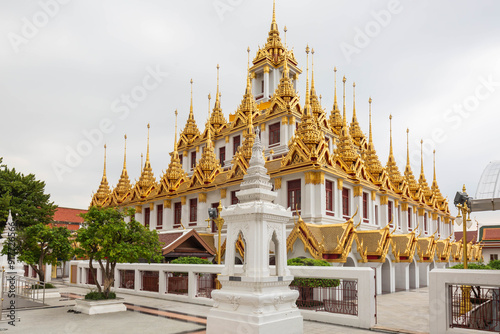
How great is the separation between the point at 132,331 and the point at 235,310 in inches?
146

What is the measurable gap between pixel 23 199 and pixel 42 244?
16.7 metres

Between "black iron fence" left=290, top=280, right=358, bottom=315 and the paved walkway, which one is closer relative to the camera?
the paved walkway

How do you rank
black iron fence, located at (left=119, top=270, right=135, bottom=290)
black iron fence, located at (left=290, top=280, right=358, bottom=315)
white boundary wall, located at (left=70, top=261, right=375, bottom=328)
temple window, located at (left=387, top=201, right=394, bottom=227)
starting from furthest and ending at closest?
temple window, located at (left=387, top=201, right=394, bottom=227) → black iron fence, located at (left=119, top=270, right=135, bottom=290) → black iron fence, located at (left=290, top=280, right=358, bottom=315) → white boundary wall, located at (left=70, top=261, right=375, bottom=328)

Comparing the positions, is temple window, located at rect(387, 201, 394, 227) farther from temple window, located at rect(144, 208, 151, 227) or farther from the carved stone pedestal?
the carved stone pedestal

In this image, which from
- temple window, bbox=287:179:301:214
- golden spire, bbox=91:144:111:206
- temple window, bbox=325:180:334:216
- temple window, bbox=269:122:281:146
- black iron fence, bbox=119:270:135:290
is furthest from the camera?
golden spire, bbox=91:144:111:206

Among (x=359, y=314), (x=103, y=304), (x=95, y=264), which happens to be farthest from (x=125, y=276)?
(x=359, y=314)

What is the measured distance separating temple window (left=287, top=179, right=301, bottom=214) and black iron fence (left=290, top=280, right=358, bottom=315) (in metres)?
9.37

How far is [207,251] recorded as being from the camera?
1038 inches

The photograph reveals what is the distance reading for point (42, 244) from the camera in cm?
2072

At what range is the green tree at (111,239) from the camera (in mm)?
16156

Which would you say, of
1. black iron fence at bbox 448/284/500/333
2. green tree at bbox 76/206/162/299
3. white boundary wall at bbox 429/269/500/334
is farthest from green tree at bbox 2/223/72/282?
black iron fence at bbox 448/284/500/333

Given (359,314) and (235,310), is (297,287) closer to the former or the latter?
(359,314)

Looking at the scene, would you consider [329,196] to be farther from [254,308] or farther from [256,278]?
[254,308]

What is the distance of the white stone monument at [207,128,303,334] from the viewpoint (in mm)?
10383
